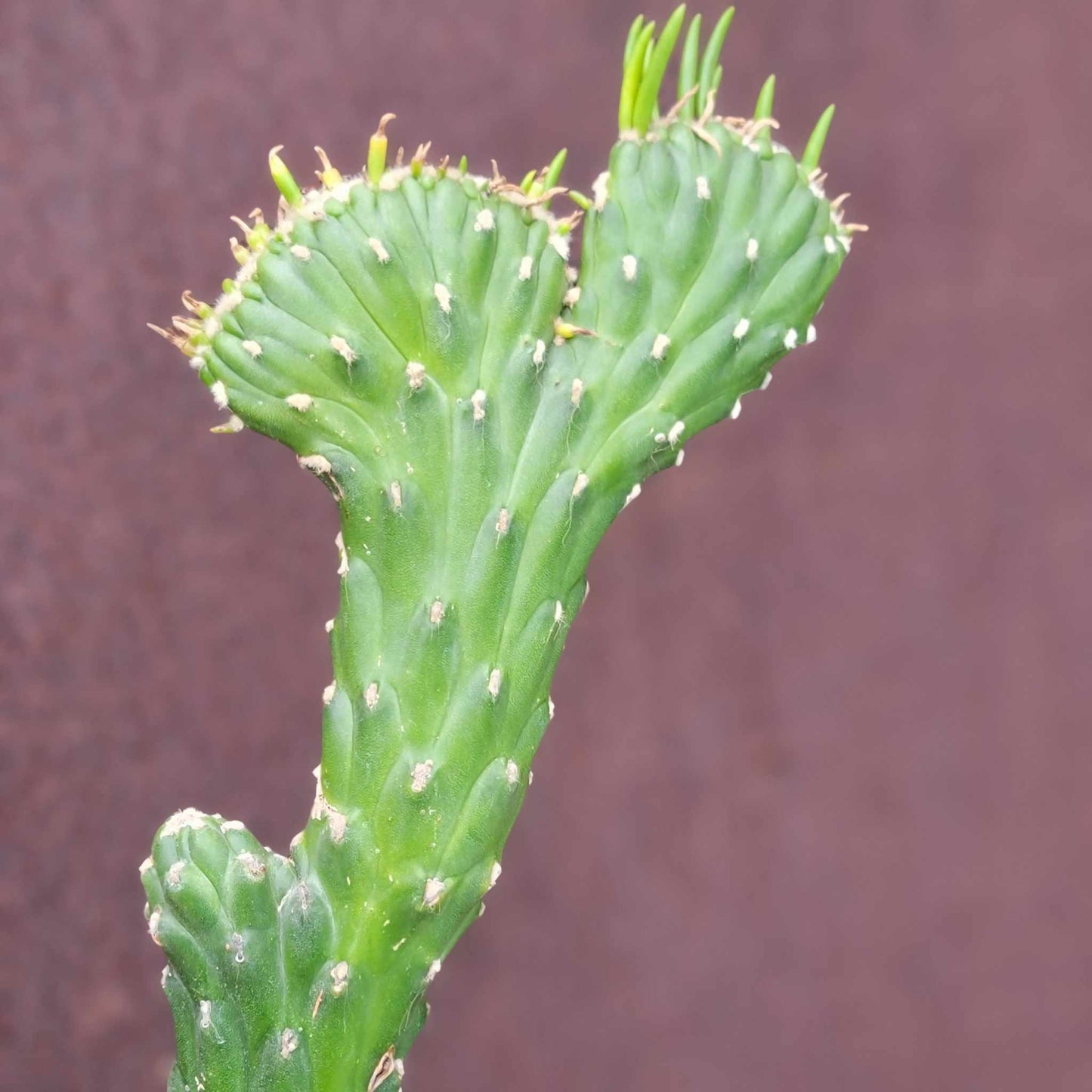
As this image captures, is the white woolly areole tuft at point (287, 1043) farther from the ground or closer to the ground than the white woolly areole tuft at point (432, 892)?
closer to the ground

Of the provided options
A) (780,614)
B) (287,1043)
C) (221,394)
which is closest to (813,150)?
(221,394)

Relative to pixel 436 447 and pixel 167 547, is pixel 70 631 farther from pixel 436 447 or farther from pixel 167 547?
pixel 436 447

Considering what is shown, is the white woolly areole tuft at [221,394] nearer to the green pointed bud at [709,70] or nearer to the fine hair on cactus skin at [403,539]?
the fine hair on cactus skin at [403,539]

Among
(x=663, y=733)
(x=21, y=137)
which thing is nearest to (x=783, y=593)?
(x=663, y=733)

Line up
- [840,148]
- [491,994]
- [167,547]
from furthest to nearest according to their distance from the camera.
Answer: [840,148] < [491,994] < [167,547]

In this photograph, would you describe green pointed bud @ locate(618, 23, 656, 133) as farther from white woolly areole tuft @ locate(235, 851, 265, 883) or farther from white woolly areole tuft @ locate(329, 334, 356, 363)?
white woolly areole tuft @ locate(235, 851, 265, 883)

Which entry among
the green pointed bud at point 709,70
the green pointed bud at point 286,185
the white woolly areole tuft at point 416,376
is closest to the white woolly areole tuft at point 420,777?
the white woolly areole tuft at point 416,376

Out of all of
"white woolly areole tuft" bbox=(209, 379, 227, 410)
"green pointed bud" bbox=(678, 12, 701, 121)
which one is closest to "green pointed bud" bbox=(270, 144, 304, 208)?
"white woolly areole tuft" bbox=(209, 379, 227, 410)
